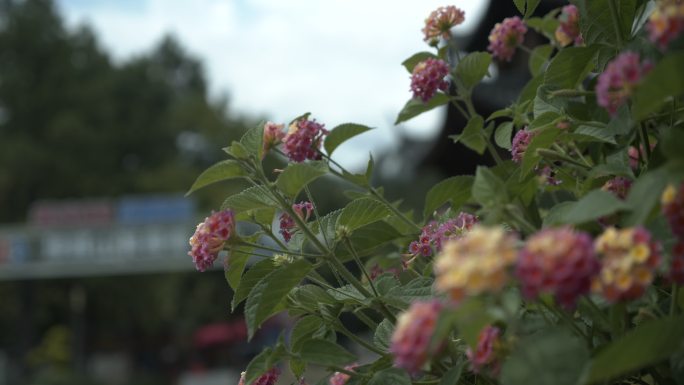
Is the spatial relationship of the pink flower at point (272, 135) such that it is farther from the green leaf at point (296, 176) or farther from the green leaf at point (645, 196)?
the green leaf at point (645, 196)

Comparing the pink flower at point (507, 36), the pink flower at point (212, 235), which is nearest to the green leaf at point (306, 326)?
the pink flower at point (212, 235)

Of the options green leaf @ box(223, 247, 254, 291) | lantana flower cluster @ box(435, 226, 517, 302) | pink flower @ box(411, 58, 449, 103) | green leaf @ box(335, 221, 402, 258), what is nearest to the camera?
lantana flower cluster @ box(435, 226, 517, 302)

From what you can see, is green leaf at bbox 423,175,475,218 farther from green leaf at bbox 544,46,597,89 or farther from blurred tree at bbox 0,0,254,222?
blurred tree at bbox 0,0,254,222

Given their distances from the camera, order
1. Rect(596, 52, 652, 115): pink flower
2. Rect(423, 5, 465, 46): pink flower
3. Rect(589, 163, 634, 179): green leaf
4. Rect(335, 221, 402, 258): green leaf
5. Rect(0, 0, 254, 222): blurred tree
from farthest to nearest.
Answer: Rect(0, 0, 254, 222): blurred tree < Rect(423, 5, 465, 46): pink flower < Rect(335, 221, 402, 258): green leaf < Rect(589, 163, 634, 179): green leaf < Rect(596, 52, 652, 115): pink flower

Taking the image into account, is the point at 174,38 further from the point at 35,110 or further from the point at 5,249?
the point at 5,249

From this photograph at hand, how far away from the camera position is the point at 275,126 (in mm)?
1130

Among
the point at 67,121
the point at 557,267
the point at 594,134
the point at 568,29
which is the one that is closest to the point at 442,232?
the point at 594,134

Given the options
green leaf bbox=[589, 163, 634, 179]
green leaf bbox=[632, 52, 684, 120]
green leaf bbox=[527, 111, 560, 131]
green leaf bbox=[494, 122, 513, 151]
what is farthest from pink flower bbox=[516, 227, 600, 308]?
green leaf bbox=[494, 122, 513, 151]

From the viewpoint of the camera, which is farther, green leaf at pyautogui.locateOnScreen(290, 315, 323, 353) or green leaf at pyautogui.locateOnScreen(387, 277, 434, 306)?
green leaf at pyautogui.locateOnScreen(290, 315, 323, 353)

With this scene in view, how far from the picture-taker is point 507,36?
4.72 feet

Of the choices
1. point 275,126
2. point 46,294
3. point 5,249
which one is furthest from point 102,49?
point 275,126

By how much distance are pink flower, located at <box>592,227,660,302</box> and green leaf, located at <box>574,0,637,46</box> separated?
36 cm

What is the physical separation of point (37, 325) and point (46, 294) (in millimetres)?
938

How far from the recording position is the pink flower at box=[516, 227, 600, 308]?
1.72 feet
